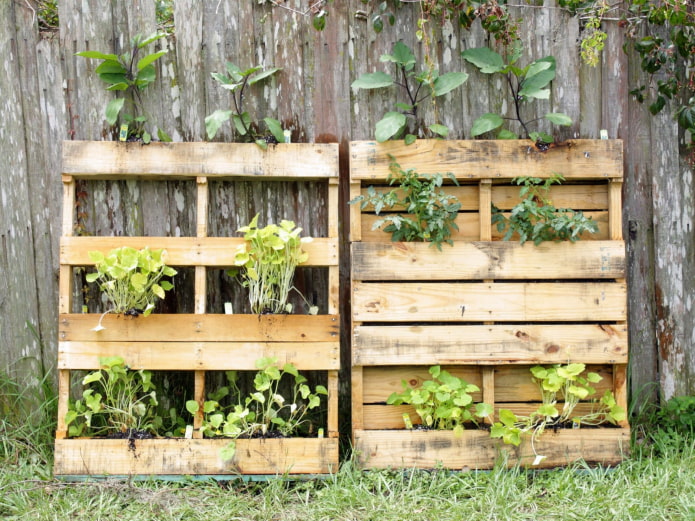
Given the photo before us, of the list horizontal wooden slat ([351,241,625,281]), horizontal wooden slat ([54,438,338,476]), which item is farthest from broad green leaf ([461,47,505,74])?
horizontal wooden slat ([54,438,338,476])

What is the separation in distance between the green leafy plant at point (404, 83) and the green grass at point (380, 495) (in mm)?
1598

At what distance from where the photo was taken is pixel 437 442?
2.74 metres

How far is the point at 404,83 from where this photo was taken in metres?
2.94

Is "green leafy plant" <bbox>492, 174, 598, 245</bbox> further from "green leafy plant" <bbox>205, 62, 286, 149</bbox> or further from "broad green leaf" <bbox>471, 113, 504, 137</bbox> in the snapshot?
"green leafy plant" <bbox>205, 62, 286, 149</bbox>

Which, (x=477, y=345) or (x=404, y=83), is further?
(x=404, y=83)

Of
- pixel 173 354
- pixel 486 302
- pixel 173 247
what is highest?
pixel 173 247

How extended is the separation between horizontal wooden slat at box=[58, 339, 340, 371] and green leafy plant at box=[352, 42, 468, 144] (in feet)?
3.86

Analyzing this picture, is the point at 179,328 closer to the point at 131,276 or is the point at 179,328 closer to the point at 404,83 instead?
the point at 131,276

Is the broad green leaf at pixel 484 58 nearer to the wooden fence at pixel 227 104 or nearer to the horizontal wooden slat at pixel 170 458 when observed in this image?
the wooden fence at pixel 227 104

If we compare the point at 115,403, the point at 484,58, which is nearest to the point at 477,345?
the point at 484,58

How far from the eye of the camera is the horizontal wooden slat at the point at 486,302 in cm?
278

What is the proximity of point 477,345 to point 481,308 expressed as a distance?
0.58ft

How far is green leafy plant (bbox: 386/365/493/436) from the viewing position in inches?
106

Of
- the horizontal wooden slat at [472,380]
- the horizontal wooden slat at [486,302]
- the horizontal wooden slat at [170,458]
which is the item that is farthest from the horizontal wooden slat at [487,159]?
the horizontal wooden slat at [170,458]
